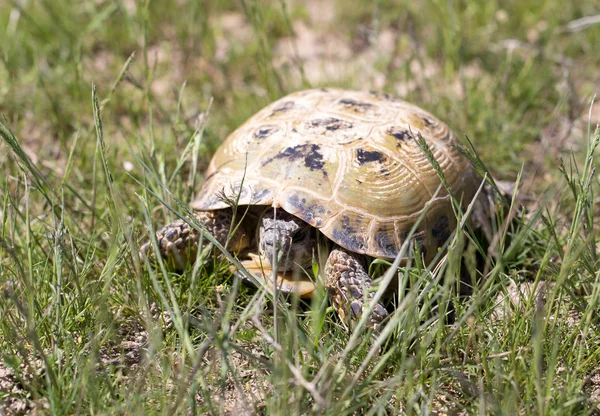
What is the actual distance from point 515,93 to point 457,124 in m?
0.63

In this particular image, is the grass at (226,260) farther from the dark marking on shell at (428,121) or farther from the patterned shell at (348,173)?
the dark marking on shell at (428,121)

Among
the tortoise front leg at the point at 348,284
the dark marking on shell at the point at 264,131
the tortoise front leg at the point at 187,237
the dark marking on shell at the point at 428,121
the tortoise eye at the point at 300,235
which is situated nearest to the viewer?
the tortoise front leg at the point at 348,284

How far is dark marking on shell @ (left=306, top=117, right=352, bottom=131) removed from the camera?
3037 millimetres

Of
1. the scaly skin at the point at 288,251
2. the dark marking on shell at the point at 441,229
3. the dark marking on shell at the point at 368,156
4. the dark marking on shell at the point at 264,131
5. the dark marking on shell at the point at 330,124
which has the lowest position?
the dark marking on shell at the point at 441,229

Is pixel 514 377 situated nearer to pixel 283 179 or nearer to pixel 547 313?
pixel 547 313

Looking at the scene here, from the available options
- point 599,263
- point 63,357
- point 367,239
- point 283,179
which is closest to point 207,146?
point 283,179

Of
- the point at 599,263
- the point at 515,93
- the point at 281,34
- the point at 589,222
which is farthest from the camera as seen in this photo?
the point at 281,34

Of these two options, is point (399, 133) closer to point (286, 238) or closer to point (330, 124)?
point (330, 124)

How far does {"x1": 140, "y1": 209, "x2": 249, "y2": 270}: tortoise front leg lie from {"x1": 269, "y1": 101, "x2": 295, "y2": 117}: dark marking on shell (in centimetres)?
64

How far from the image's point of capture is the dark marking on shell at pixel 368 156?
2.87 metres

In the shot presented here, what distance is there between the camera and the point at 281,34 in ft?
18.4

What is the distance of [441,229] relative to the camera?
2.93 metres

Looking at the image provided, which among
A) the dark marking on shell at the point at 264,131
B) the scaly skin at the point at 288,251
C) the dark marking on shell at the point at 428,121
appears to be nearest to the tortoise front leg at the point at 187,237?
the scaly skin at the point at 288,251

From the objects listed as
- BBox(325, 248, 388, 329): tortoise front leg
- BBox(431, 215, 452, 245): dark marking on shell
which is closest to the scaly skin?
BBox(325, 248, 388, 329): tortoise front leg
